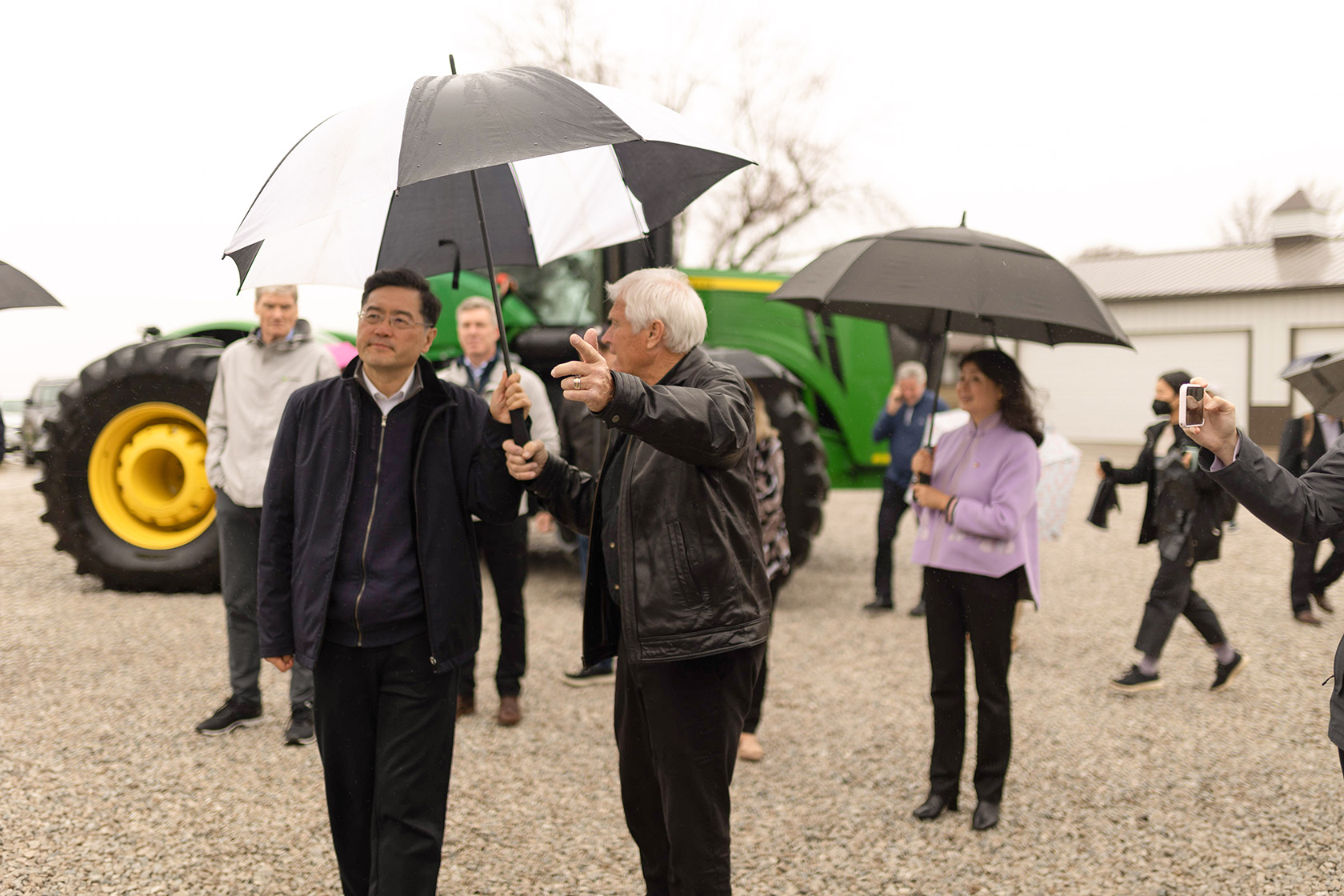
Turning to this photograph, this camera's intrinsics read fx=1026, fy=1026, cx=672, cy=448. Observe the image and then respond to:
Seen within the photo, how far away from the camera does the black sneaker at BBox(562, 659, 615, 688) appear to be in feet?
15.9

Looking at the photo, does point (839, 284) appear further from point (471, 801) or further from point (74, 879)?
point (74, 879)

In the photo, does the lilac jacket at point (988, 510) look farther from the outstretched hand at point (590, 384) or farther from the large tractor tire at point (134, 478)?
the large tractor tire at point (134, 478)

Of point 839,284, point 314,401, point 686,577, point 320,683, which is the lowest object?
point 320,683

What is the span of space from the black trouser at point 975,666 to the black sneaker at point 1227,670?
2223 mm

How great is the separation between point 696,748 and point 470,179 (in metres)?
1.53

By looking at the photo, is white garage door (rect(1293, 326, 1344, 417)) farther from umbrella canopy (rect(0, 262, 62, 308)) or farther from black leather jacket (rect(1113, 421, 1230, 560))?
umbrella canopy (rect(0, 262, 62, 308))

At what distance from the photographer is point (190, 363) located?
19.4 feet

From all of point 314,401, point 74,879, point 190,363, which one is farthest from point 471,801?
point 190,363

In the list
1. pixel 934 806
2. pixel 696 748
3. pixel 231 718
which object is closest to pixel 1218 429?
pixel 696 748

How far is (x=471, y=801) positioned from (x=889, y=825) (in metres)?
1.40

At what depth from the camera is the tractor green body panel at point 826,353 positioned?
755cm

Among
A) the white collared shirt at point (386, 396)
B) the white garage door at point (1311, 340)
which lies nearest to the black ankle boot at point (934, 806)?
the white collared shirt at point (386, 396)

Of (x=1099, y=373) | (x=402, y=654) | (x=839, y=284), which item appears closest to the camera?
(x=402, y=654)

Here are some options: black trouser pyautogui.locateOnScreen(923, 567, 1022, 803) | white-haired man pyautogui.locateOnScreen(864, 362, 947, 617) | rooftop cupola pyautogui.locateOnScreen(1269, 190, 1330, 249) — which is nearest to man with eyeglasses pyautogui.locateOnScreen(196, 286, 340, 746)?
black trouser pyautogui.locateOnScreen(923, 567, 1022, 803)
